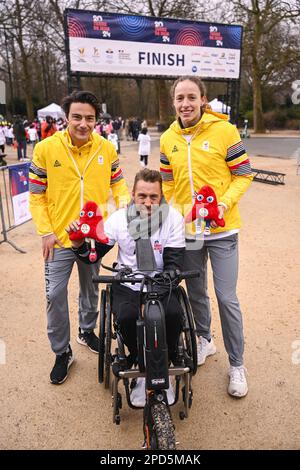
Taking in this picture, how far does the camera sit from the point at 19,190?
579 cm

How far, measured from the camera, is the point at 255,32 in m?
26.2

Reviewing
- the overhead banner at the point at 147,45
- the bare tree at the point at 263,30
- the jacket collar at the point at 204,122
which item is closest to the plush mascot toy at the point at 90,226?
the jacket collar at the point at 204,122

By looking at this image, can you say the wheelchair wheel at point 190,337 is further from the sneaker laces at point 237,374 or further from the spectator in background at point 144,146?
the spectator in background at point 144,146

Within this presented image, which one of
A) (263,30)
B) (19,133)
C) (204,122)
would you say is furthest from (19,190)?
(263,30)

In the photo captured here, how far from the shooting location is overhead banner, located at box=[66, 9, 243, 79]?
11031mm

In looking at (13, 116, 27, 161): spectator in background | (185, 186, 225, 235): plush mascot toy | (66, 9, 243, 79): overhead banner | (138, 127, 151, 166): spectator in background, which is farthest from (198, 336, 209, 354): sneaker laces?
(13, 116, 27, 161): spectator in background

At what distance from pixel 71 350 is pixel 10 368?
1.50 feet

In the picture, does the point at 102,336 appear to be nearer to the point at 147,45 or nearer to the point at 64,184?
the point at 64,184

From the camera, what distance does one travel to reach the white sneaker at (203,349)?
296 centimetres

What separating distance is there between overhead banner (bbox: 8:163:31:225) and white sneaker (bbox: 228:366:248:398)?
4066mm

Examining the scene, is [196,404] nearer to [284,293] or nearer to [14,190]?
[284,293]

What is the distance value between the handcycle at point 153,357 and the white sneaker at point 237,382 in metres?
0.38

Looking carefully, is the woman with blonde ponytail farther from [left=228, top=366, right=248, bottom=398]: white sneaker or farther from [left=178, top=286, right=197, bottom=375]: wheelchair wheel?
[left=178, top=286, right=197, bottom=375]: wheelchair wheel
